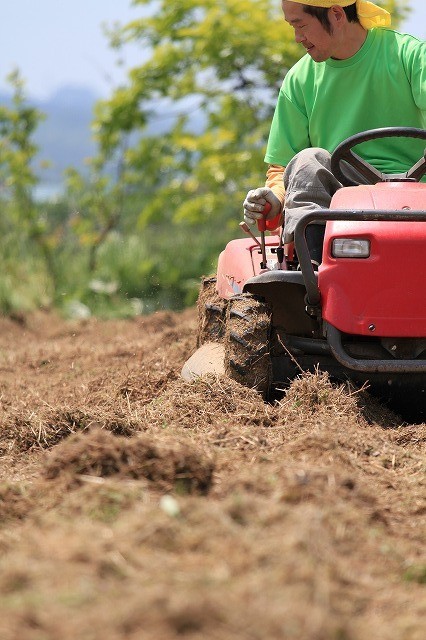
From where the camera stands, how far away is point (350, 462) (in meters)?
3.59

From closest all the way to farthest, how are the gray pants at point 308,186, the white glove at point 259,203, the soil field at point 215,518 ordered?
the soil field at point 215,518 → the gray pants at point 308,186 → the white glove at point 259,203

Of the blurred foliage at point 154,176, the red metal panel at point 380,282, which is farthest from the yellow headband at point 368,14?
the blurred foliage at point 154,176

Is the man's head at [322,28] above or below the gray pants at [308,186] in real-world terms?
above

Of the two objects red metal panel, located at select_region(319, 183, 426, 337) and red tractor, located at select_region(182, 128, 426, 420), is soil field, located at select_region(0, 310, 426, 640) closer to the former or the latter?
red tractor, located at select_region(182, 128, 426, 420)

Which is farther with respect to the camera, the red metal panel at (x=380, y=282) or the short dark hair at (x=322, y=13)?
the short dark hair at (x=322, y=13)

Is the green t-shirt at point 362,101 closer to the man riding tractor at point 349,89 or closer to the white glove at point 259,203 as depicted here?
the man riding tractor at point 349,89

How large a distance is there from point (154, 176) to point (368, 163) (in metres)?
→ 6.54

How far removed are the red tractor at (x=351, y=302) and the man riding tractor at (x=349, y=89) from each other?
0.65 ft

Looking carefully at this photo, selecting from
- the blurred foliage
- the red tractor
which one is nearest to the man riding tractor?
the red tractor

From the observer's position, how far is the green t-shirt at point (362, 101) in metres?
4.95

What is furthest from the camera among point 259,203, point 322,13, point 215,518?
point 322,13

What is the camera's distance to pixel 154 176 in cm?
1126

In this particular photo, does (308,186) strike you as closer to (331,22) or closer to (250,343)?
(250,343)

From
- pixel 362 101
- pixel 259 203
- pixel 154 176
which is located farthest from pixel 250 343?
pixel 154 176
